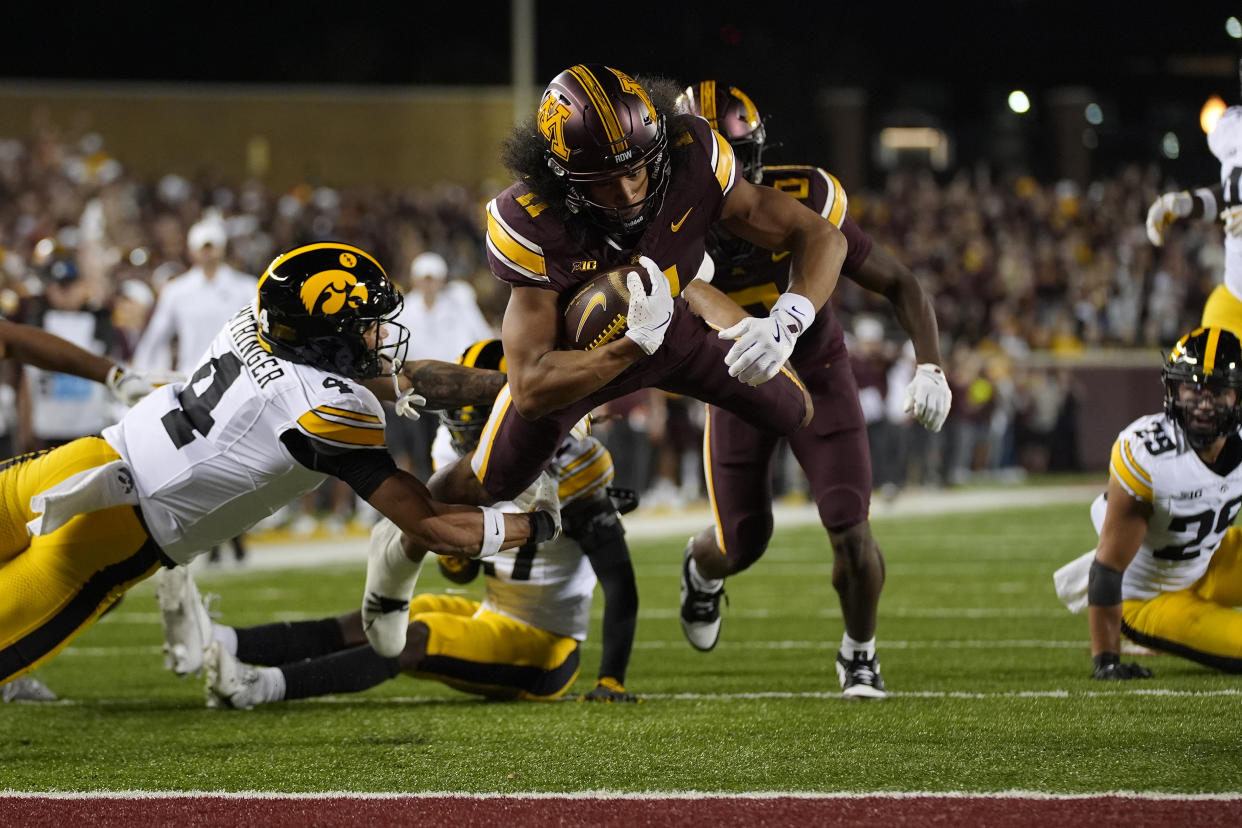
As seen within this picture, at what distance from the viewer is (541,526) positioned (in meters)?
3.89

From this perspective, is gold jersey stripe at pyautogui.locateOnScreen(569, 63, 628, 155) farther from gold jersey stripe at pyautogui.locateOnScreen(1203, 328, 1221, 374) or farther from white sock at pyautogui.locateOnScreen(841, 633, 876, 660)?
gold jersey stripe at pyautogui.locateOnScreen(1203, 328, 1221, 374)

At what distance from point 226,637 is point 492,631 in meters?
0.78

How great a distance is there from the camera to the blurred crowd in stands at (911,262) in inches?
559

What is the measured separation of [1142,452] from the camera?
4711 mm

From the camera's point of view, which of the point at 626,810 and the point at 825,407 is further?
the point at 825,407

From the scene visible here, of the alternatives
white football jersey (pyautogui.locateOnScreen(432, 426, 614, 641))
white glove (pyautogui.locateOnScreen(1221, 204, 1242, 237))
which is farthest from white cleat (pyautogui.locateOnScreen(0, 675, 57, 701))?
white glove (pyautogui.locateOnScreen(1221, 204, 1242, 237))

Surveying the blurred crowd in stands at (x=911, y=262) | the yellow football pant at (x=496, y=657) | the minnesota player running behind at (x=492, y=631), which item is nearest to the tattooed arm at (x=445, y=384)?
the minnesota player running behind at (x=492, y=631)

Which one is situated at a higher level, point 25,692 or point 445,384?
point 445,384

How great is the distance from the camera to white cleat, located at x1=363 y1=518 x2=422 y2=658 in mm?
4301

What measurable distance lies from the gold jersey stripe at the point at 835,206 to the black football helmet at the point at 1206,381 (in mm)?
1113

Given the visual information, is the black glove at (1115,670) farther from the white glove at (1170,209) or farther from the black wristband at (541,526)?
the black wristband at (541,526)

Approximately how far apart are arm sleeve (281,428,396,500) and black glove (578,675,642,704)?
1196 mm

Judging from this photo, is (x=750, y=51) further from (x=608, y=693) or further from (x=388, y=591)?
(x=388, y=591)

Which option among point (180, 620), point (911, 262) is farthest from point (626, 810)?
point (911, 262)
